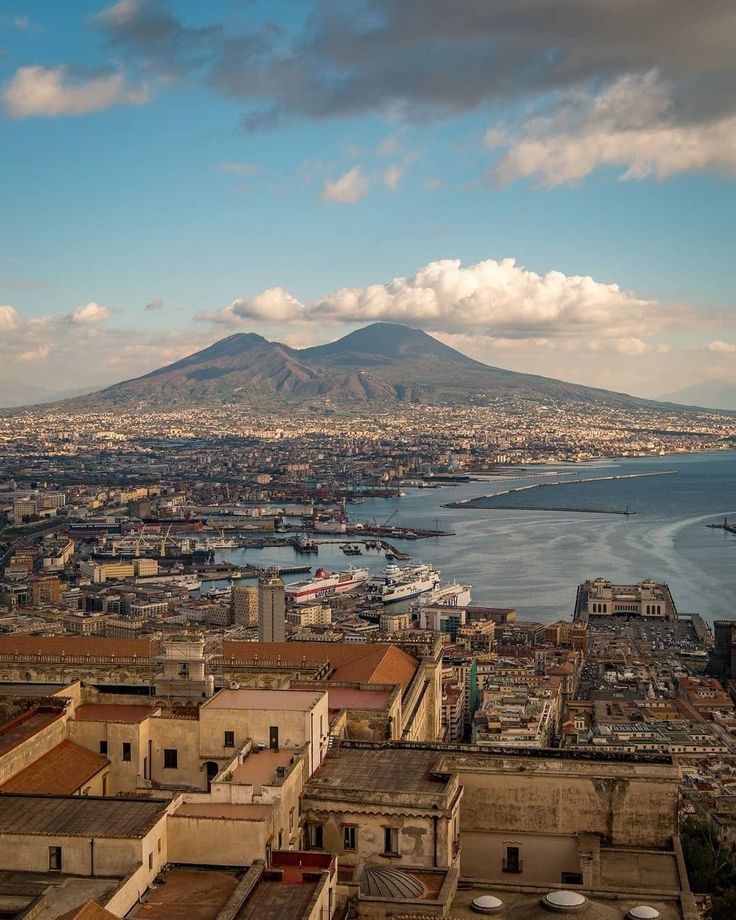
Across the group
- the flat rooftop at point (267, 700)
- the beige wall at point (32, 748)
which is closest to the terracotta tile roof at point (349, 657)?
the flat rooftop at point (267, 700)

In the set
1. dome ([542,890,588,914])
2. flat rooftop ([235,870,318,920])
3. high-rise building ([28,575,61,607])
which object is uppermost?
flat rooftop ([235,870,318,920])

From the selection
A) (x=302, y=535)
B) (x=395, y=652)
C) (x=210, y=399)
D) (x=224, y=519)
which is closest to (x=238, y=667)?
(x=395, y=652)

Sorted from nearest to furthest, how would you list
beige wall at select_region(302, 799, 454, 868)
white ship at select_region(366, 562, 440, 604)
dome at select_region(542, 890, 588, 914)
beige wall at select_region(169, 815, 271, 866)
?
dome at select_region(542, 890, 588, 914)
beige wall at select_region(169, 815, 271, 866)
beige wall at select_region(302, 799, 454, 868)
white ship at select_region(366, 562, 440, 604)

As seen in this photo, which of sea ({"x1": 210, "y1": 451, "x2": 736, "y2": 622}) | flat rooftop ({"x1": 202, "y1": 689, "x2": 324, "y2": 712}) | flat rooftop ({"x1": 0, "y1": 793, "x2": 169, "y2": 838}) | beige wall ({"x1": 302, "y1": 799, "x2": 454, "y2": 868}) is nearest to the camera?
flat rooftop ({"x1": 0, "y1": 793, "x2": 169, "y2": 838})

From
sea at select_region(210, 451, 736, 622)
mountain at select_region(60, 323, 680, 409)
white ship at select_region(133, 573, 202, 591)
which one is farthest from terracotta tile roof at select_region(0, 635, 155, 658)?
mountain at select_region(60, 323, 680, 409)

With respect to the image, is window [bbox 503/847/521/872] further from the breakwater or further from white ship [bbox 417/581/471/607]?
the breakwater

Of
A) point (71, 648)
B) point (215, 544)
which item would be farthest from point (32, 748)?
point (215, 544)

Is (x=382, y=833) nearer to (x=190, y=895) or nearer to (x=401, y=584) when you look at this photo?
(x=190, y=895)

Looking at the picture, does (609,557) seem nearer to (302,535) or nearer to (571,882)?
(302,535)
